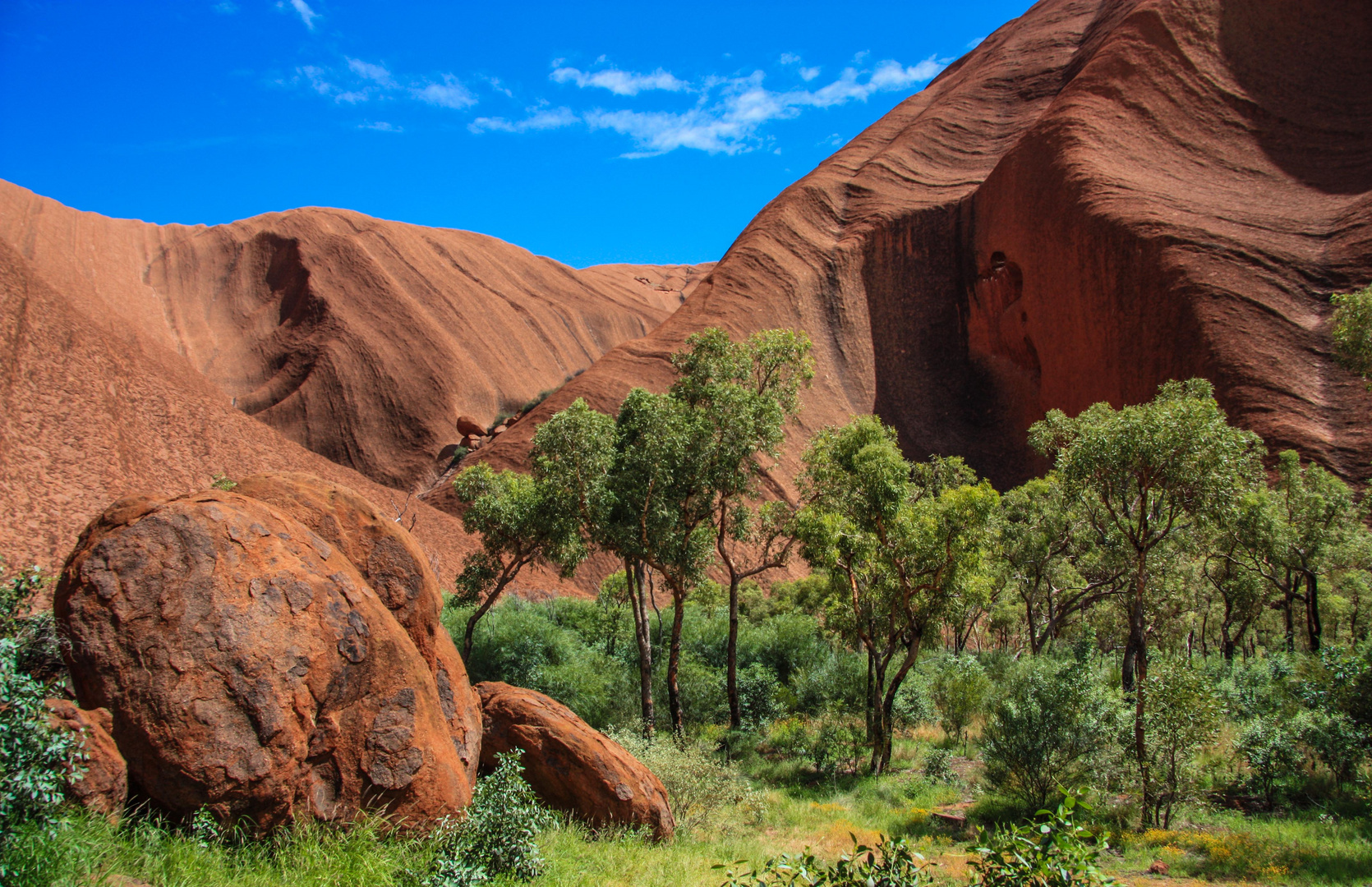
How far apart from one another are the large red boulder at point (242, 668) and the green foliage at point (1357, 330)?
1643 centimetres

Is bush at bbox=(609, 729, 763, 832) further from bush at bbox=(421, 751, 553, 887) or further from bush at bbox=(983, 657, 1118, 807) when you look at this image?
bush at bbox=(983, 657, 1118, 807)

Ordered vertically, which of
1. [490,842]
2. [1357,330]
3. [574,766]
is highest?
[1357,330]

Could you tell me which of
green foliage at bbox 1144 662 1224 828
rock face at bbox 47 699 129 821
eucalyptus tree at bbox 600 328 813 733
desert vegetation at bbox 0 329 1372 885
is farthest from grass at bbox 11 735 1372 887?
eucalyptus tree at bbox 600 328 813 733

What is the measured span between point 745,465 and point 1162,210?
3522 cm

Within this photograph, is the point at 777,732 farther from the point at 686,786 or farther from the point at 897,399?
the point at 897,399

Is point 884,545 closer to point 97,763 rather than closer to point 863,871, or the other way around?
point 863,871

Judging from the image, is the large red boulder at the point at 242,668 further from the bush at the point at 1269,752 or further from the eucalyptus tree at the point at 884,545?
the bush at the point at 1269,752

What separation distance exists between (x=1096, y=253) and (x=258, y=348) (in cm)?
6623

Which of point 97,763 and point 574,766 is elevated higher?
point 97,763

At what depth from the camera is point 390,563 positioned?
743cm

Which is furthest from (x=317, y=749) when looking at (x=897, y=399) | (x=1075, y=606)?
(x=897, y=399)

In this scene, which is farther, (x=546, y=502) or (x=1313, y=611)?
(x=1313, y=611)

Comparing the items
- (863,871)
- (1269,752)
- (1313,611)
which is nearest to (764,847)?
(863,871)

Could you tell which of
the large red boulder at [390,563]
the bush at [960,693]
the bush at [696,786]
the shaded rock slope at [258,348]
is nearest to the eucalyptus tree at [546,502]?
the bush at [696,786]
